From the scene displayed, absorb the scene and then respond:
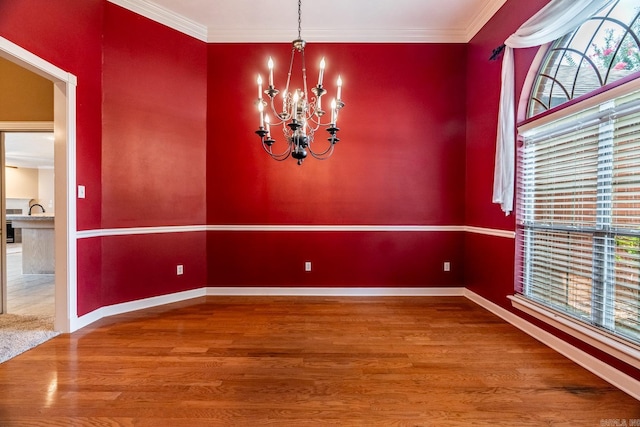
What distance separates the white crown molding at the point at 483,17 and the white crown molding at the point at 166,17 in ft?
10.6

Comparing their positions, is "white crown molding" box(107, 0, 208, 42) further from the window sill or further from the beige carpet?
the window sill

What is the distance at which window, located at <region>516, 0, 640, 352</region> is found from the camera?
74.6 inches

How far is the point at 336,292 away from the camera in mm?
3910

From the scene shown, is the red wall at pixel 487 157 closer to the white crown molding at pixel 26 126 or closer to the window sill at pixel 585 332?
the window sill at pixel 585 332

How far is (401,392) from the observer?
186 centimetres

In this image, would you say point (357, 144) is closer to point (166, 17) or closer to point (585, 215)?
point (585, 215)

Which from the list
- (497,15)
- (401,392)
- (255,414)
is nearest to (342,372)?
(401,392)

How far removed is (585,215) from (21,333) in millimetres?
4645

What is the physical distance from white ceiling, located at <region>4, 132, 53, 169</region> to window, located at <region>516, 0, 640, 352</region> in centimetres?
769

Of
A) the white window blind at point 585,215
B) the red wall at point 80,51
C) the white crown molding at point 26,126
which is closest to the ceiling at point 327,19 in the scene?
the red wall at point 80,51

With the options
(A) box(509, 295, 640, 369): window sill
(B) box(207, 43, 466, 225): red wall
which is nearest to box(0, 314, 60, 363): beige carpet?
(B) box(207, 43, 466, 225): red wall

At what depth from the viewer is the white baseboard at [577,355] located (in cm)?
185

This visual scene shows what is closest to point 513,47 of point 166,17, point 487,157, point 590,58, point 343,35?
point 590,58

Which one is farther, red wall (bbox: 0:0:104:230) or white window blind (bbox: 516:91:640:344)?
red wall (bbox: 0:0:104:230)
